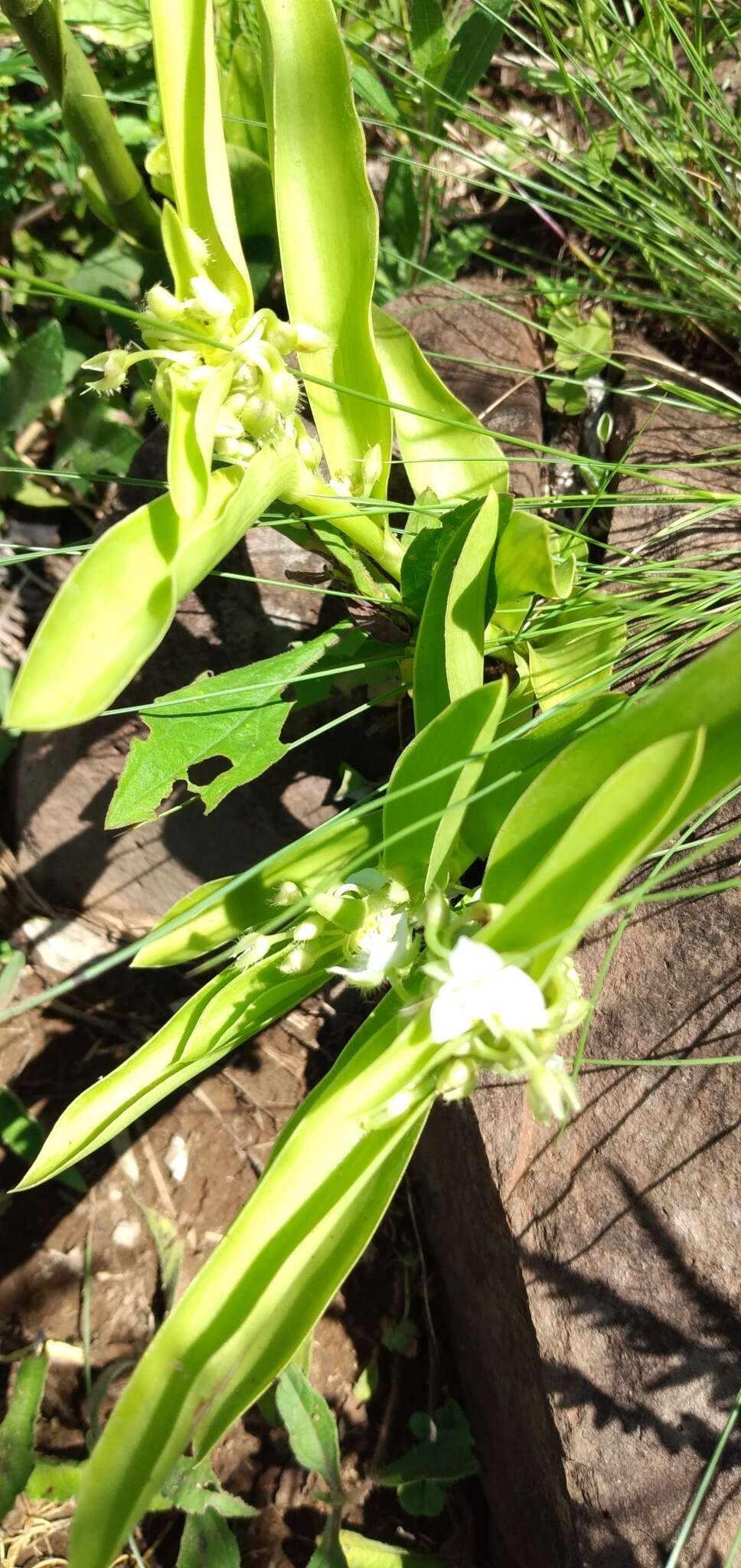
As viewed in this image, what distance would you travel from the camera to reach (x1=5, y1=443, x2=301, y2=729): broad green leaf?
20.4 inches

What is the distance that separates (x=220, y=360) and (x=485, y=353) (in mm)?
668

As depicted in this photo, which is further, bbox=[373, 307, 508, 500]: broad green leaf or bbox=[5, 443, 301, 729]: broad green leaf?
bbox=[373, 307, 508, 500]: broad green leaf

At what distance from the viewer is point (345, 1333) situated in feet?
4.00

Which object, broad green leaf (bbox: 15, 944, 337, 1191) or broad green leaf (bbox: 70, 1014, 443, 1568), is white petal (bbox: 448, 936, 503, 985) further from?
broad green leaf (bbox: 15, 944, 337, 1191)

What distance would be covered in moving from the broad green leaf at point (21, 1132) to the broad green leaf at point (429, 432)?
0.94 meters

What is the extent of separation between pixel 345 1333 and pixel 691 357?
4.29 feet

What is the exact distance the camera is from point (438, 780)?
2.27ft

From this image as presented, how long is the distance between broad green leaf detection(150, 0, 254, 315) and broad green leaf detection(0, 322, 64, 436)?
2.32 feet

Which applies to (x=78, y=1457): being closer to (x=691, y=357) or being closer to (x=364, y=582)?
(x=364, y=582)

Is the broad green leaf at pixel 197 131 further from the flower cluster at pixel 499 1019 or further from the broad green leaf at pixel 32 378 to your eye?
the broad green leaf at pixel 32 378

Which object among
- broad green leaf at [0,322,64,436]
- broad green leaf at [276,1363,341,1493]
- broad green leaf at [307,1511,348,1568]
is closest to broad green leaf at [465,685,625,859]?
broad green leaf at [276,1363,341,1493]

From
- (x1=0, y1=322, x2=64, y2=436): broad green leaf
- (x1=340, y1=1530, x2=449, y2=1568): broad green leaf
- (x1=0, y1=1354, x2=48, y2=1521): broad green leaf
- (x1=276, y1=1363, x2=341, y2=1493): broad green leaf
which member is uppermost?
(x1=0, y1=322, x2=64, y2=436): broad green leaf

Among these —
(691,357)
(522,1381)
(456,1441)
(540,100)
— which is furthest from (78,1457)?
(540,100)

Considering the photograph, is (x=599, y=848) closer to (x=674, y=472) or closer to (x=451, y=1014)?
(x=451, y=1014)
